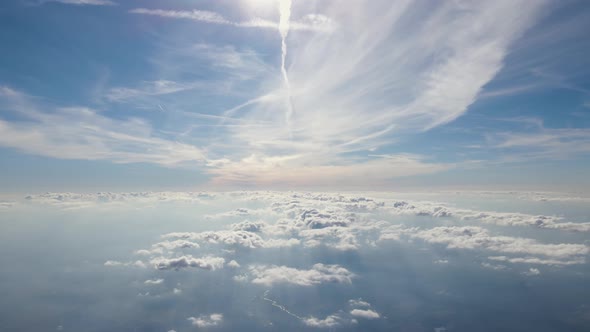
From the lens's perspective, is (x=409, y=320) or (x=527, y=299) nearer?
(x=409, y=320)

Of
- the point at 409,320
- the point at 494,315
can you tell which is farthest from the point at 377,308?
the point at 494,315

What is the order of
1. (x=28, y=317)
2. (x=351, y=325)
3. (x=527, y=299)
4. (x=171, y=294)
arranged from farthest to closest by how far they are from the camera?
1. (x=171, y=294)
2. (x=527, y=299)
3. (x=28, y=317)
4. (x=351, y=325)

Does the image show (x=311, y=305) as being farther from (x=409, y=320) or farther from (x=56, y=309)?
(x=56, y=309)

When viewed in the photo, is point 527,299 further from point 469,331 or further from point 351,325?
point 351,325

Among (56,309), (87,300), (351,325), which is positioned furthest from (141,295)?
(351,325)

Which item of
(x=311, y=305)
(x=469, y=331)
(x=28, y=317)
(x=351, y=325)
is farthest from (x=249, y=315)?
(x=28, y=317)

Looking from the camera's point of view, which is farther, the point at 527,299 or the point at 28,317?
the point at 527,299

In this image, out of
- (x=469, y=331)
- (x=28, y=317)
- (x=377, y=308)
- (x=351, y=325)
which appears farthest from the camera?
(x=377, y=308)

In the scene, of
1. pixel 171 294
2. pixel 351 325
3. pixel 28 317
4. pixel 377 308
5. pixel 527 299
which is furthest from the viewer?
pixel 171 294

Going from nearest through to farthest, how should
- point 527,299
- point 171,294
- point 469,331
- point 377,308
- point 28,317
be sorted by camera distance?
point 469,331, point 28,317, point 377,308, point 527,299, point 171,294
